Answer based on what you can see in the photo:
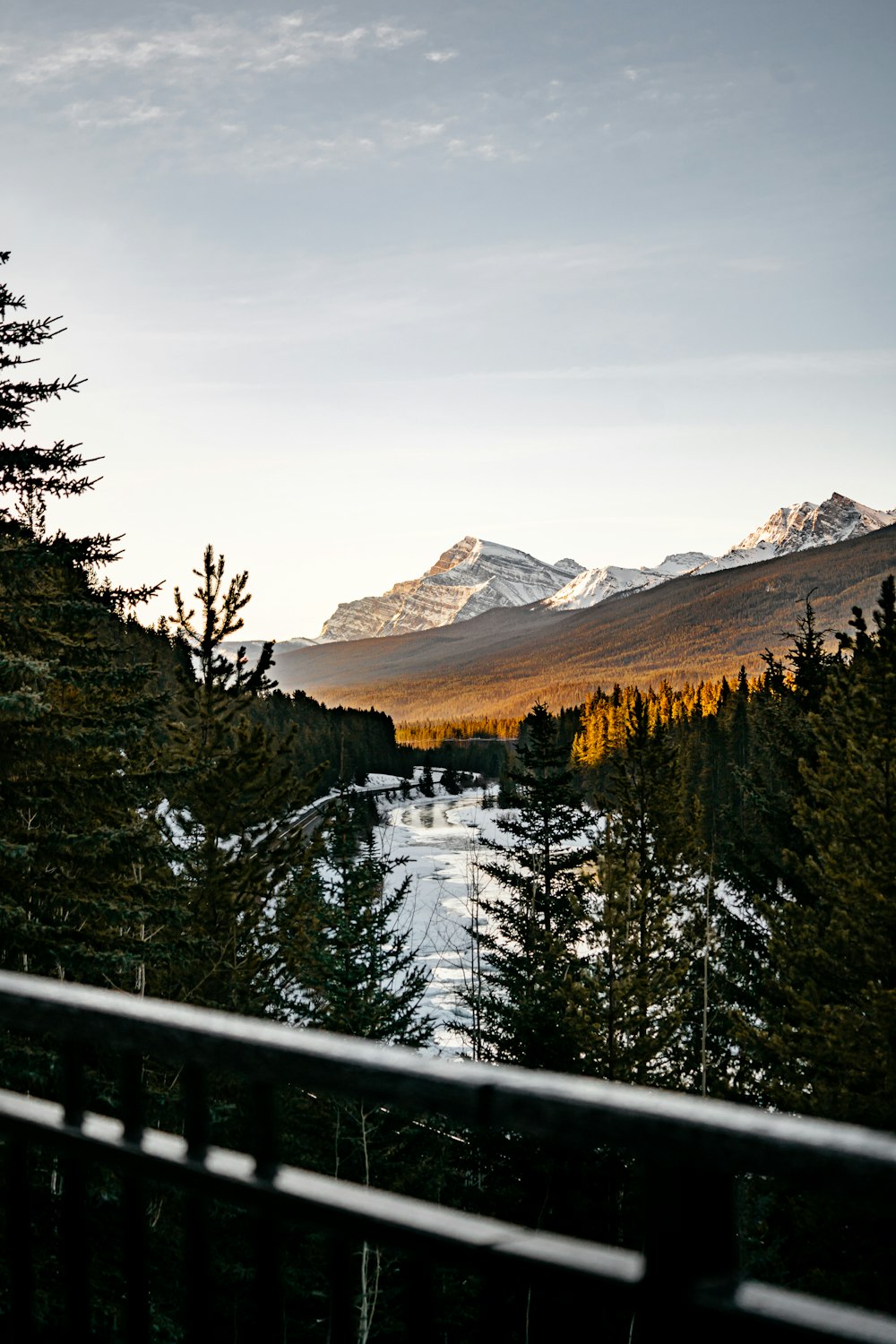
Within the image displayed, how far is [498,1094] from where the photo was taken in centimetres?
141

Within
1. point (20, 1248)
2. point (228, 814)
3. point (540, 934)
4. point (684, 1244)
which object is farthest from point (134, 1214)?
point (540, 934)

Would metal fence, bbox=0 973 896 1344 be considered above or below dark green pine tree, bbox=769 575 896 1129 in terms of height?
above

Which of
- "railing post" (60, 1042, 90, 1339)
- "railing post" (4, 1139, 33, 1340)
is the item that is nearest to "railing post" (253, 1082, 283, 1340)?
"railing post" (60, 1042, 90, 1339)

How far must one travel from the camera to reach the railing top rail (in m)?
1.20

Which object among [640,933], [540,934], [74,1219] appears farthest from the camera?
[640,933]

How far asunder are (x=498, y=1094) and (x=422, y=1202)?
0.79ft

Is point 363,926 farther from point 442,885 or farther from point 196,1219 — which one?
point 196,1219

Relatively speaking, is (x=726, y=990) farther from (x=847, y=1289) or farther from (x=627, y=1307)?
(x=627, y=1307)

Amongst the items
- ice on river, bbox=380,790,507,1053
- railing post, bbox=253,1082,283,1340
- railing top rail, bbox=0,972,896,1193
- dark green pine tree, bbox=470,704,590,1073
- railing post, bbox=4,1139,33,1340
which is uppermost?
railing top rail, bbox=0,972,896,1193

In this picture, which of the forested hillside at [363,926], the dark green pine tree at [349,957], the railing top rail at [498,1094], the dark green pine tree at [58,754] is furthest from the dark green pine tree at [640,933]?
the railing top rail at [498,1094]

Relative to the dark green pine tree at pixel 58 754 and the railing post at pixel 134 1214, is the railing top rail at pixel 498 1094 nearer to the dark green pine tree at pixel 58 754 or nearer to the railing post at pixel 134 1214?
the railing post at pixel 134 1214

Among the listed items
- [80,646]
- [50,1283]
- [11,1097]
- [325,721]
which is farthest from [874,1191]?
[325,721]

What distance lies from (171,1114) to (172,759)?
16.1ft

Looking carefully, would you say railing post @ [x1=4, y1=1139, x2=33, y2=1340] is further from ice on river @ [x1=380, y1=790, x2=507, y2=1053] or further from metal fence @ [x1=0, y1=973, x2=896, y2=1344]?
ice on river @ [x1=380, y1=790, x2=507, y2=1053]
